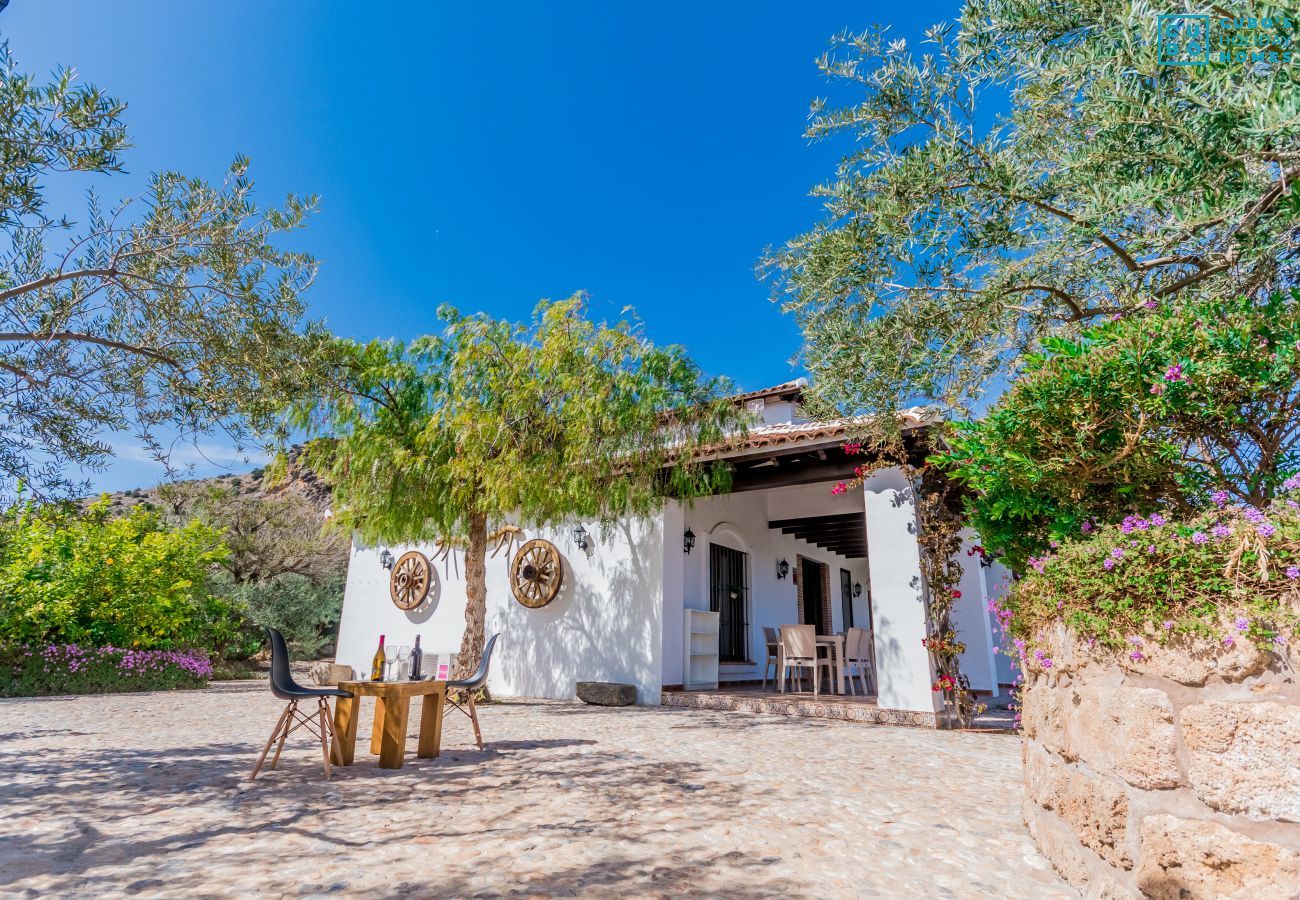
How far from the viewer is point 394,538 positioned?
25.7 ft

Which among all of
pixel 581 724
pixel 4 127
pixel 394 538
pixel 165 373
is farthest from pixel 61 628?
pixel 4 127

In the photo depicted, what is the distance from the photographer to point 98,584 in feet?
32.6

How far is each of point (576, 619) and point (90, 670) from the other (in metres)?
7.13

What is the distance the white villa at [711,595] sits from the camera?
7.16 metres

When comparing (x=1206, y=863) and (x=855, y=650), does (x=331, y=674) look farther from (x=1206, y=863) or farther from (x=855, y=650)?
(x=1206, y=863)

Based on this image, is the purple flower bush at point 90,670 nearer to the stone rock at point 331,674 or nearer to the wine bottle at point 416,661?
the stone rock at point 331,674

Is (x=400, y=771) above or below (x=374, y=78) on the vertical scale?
below

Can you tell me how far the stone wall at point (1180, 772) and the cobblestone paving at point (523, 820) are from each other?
372mm

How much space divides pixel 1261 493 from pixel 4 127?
19.6ft

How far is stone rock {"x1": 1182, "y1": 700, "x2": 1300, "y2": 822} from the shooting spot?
1.70 metres

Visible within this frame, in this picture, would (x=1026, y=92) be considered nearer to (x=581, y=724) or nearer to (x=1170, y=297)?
(x=1170, y=297)

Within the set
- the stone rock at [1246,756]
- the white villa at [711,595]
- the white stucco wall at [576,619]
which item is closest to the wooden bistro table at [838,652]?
the white villa at [711,595]

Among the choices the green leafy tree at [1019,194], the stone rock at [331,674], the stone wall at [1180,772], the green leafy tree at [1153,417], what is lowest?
the stone rock at [331,674]

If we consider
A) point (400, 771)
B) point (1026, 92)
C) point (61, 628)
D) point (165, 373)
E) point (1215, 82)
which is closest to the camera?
point (1215, 82)
